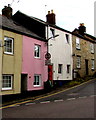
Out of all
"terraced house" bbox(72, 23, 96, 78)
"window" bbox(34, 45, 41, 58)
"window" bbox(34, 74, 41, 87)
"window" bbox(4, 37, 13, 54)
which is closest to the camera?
"window" bbox(4, 37, 13, 54)

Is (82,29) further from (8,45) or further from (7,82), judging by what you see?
(7,82)

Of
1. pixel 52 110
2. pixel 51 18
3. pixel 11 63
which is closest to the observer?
pixel 52 110

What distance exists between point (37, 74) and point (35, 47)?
287 cm

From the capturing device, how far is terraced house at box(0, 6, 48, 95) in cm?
1620

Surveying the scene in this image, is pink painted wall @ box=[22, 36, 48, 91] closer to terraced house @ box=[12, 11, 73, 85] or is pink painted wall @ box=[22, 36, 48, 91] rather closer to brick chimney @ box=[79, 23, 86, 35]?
terraced house @ box=[12, 11, 73, 85]

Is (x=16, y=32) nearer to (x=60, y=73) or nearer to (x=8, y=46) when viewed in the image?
(x=8, y=46)

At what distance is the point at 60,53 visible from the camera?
24484 mm

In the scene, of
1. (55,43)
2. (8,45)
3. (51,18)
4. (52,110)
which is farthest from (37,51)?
(52,110)

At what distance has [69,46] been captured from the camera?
26484 mm

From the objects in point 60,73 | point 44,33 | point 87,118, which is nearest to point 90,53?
point 60,73

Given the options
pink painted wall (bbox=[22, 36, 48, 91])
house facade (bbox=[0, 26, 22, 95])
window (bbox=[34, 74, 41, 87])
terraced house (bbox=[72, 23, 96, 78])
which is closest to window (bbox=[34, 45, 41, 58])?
pink painted wall (bbox=[22, 36, 48, 91])

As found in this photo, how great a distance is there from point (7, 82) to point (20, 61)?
240cm

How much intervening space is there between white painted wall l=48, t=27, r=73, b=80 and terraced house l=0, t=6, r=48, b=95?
1.79 m

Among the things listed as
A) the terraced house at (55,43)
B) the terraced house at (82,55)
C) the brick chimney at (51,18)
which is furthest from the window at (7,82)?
the terraced house at (82,55)
